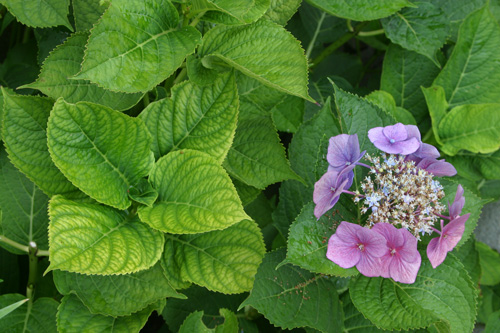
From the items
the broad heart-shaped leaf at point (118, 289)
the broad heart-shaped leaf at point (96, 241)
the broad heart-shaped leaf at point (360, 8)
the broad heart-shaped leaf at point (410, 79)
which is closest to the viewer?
the broad heart-shaped leaf at point (96, 241)

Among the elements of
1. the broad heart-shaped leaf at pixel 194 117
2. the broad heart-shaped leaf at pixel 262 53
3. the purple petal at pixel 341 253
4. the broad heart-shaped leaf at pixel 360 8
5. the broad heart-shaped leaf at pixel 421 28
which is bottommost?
the purple petal at pixel 341 253

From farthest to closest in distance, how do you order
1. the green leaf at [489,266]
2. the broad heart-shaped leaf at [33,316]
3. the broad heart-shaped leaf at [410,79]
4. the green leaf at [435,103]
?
the green leaf at [489,266] < the broad heart-shaped leaf at [410,79] < the green leaf at [435,103] < the broad heart-shaped leaf at [33,316]

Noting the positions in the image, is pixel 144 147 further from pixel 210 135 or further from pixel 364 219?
pixel 364 219

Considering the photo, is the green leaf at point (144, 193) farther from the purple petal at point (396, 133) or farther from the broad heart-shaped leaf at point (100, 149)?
the purple petal at point (396, 133)

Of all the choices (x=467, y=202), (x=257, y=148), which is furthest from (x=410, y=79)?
(x=257, y=148)

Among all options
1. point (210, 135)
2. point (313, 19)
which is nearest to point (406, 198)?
point (210, 135)

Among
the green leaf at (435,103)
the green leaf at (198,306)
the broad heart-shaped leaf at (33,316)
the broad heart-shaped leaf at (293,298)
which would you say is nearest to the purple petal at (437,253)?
the broad heart-shaped leaf at (293,298)

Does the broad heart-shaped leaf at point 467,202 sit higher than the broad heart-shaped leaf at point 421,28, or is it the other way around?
the broad heart-shaped leaf at point 421,28
